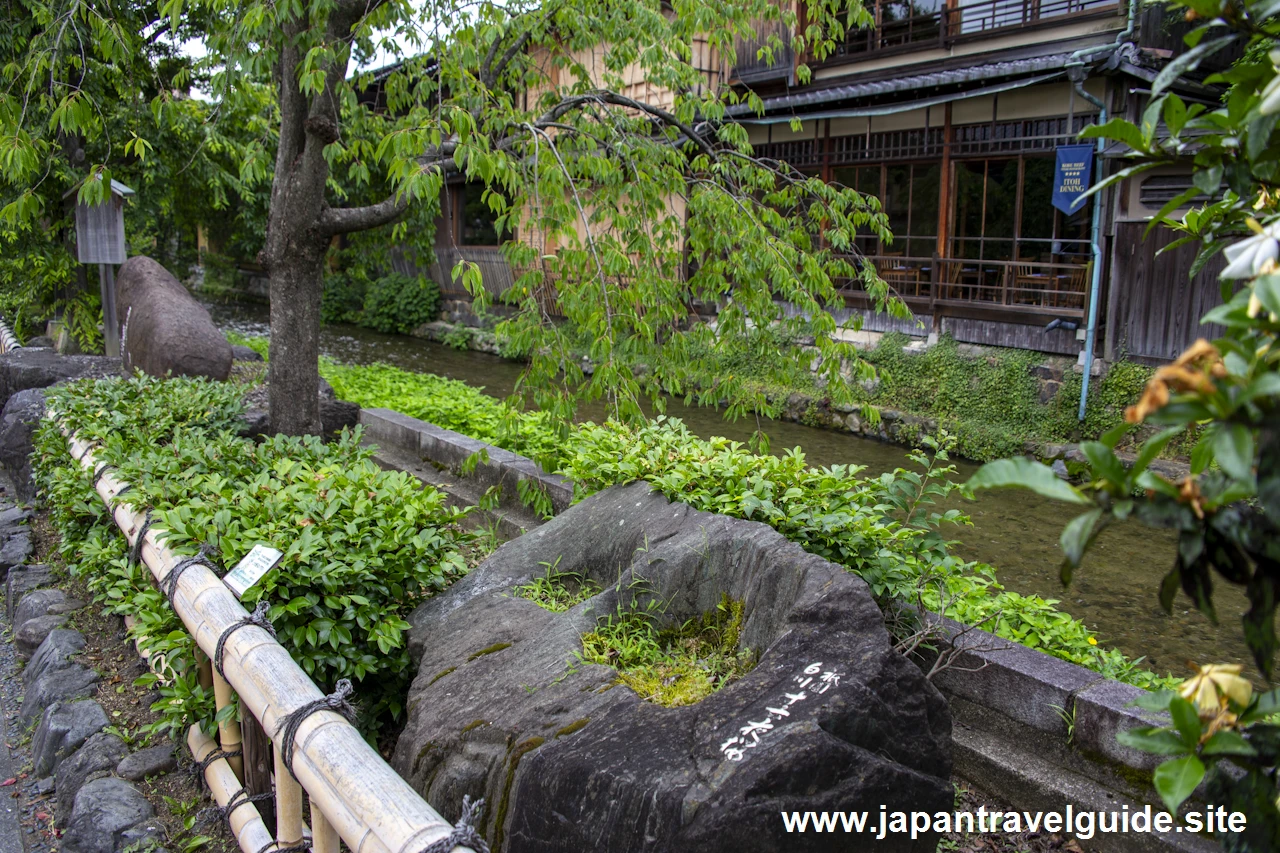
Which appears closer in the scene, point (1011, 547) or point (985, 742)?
point (985, 742)

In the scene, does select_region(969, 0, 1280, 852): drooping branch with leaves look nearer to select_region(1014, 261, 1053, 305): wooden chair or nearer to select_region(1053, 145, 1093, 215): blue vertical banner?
select_region(1053, 145, 1093, 215): blue vertical banner

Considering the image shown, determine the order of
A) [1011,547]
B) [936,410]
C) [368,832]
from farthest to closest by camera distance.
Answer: [936,410] < [1011,547] < [368,832]

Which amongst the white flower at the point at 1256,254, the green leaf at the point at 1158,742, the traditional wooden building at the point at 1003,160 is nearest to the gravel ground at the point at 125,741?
the green leaf at the point at 1158,742

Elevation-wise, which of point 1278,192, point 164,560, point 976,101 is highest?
point 976,101

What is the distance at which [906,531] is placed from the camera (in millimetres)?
4074

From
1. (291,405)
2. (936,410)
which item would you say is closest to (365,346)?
(936,410)

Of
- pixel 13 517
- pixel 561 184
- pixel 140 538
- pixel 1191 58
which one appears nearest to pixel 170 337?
pixel 13 517

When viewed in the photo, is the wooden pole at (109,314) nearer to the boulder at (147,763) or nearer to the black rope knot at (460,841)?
the boulder at (147,763)

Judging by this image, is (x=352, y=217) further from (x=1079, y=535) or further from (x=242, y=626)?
(x=1079, y=535)

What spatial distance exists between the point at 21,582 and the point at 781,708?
5.53 m

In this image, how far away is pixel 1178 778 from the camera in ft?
4.90

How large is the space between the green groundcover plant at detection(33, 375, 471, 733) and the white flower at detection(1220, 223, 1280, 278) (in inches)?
130

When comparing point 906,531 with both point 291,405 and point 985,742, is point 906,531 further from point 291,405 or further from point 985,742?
point 291,405

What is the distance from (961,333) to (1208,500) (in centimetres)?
1320
